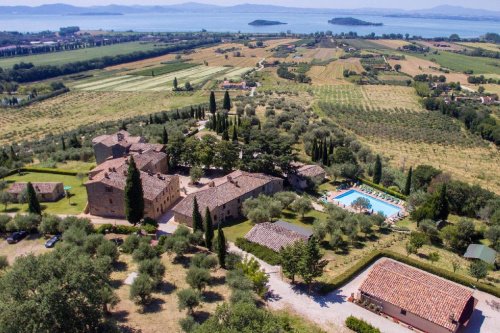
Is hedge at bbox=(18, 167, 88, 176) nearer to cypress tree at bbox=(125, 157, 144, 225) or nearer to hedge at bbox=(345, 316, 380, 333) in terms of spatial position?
cypress tree at bbox=(125, 157, 144, 225)

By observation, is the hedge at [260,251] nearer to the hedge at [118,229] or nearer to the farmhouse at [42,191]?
the hedge at [118,229]

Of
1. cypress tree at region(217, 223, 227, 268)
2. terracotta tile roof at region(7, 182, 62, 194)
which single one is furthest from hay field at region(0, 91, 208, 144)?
cypress tree at region(217, 223, 227, 268)

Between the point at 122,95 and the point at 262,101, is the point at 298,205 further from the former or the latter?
the point at 122,95

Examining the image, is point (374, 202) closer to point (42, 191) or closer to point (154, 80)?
point (42, 191)

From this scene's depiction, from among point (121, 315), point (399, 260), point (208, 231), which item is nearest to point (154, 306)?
point (121, 315)

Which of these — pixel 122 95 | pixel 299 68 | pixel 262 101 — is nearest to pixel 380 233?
pixel 262 101

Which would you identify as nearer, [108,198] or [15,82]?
[108,198]
